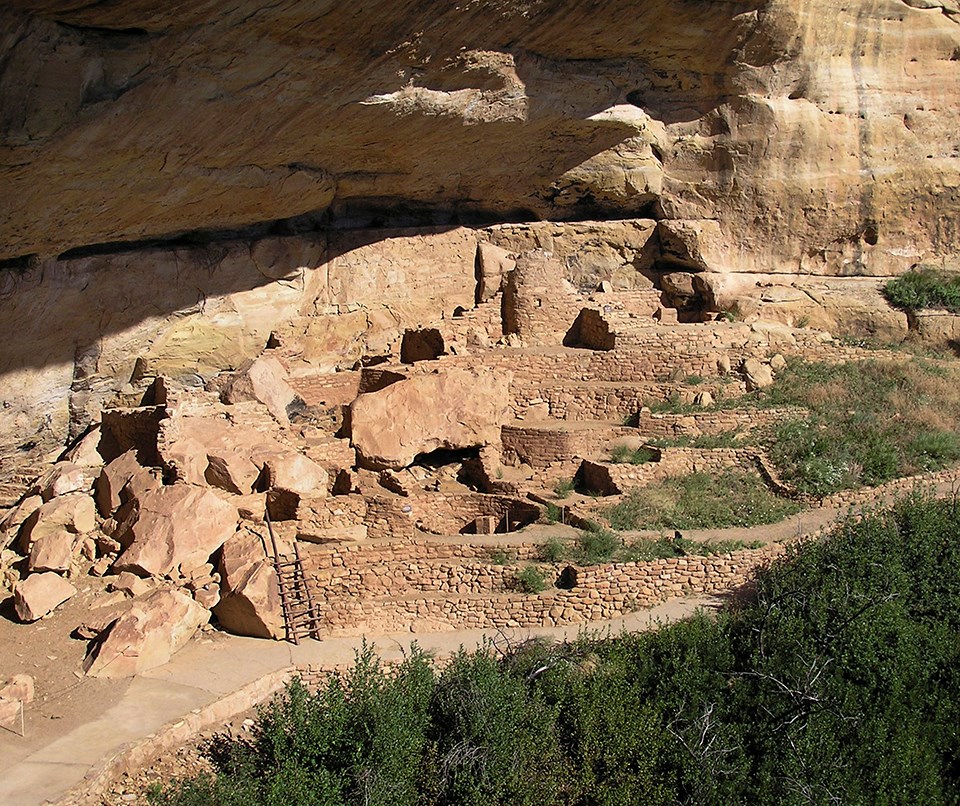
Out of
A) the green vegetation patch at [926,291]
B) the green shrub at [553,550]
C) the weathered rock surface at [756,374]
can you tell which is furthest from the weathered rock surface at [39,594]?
the green vegetation patch at [926,291]

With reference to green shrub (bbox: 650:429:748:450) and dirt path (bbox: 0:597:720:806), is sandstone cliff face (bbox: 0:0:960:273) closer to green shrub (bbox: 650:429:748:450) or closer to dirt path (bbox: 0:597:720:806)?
green shrub (bbox: 650:429:748:450)

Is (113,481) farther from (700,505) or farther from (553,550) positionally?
(700,505)

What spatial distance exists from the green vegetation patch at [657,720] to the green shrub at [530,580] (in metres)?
0.94

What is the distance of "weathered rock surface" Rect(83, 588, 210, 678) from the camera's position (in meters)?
11.9

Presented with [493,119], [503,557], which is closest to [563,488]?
[503,557]

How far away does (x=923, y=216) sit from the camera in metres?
19.6

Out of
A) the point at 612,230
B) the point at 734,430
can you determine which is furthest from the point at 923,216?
the point at 734,430

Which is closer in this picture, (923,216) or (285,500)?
(285,500)

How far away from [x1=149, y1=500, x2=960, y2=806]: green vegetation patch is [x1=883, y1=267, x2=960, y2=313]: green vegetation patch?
7876mm

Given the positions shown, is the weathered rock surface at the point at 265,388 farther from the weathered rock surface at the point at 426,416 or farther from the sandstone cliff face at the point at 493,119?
the sandstone cliff face at the point at 493,119

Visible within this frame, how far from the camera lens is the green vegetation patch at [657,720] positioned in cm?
1052

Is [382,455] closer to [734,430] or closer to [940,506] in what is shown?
[734,430]

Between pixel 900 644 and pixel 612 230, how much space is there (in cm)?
1003

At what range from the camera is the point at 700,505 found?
1425 centimetres
